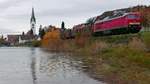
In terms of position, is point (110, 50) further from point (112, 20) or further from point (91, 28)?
point (91, 28)

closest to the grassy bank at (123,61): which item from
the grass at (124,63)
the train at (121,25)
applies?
the grass at (124,63)

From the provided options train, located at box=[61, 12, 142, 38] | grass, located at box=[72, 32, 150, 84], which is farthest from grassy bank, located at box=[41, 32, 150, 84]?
train, located at box=[61, 12, 142, 38]

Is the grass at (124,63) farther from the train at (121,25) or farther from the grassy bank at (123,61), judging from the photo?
the train at (121,25)

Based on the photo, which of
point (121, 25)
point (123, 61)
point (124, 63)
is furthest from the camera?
point (121, 25)

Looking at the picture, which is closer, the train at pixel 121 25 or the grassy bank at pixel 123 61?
the grassy bank at pixel 123 61

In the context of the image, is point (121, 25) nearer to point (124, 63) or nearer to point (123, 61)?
point (123, 61)

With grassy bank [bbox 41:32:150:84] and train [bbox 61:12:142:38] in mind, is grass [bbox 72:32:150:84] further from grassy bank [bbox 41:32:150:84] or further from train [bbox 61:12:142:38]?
train [bbox 61:12:142:38]

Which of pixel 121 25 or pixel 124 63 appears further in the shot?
pixel 121 25

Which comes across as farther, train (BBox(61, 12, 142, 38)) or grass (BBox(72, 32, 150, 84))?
train (BBox(61, 12, 142, 38))

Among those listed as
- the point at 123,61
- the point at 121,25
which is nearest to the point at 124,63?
the point at 123,61

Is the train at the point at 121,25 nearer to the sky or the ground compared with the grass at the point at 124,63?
nearer to the sky

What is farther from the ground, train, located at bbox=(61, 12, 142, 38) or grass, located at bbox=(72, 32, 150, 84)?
train, located at bbox=(61, 12, 142, 38)

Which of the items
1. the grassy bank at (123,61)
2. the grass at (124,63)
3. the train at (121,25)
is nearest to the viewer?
the grass at (124,63)

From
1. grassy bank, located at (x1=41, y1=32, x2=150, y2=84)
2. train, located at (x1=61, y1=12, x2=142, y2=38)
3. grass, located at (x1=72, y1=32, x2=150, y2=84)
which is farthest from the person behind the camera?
train, located at (x1=61, y1=12, x2=142, y2=38)
